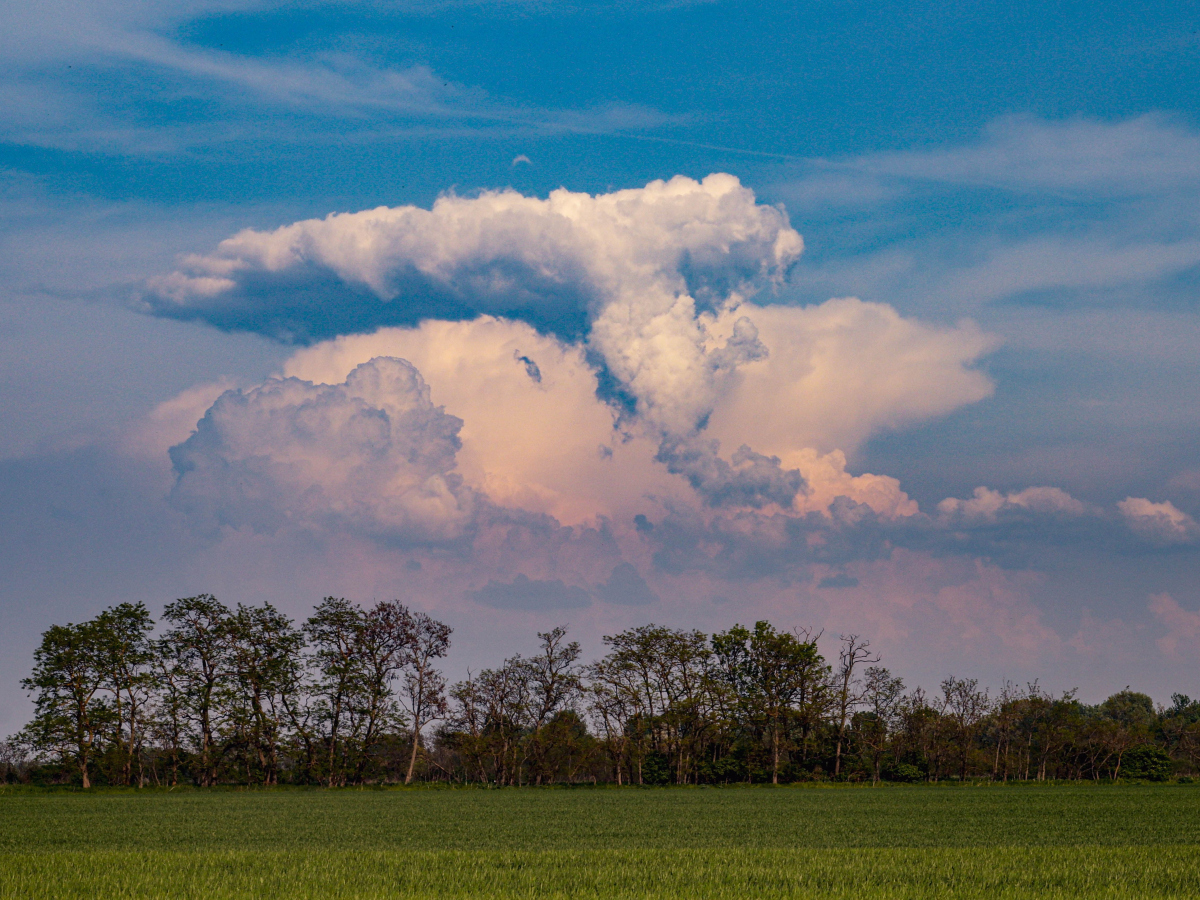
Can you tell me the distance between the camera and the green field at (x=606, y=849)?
746 inches

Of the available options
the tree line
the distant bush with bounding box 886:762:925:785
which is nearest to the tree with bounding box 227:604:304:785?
the tree line

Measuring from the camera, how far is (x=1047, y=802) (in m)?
52.0

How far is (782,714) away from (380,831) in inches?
2323

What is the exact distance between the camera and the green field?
18938 mm

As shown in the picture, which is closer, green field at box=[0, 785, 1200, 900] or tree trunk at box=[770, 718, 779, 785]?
green field at box=[0, 785, 1200, 900]

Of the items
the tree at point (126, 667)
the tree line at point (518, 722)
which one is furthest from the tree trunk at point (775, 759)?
the tree at point (126, 667)

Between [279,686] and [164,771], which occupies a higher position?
[279,686]

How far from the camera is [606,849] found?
2680 cm

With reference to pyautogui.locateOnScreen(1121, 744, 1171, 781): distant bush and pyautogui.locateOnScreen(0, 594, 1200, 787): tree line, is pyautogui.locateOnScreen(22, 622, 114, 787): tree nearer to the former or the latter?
pyautogui.locateOnScreen(0, 594, 1200, 787): tree line

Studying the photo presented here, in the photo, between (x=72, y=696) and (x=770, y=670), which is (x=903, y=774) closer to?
(x=770, y=670)

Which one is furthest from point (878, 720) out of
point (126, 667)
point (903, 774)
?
point (126, 667)

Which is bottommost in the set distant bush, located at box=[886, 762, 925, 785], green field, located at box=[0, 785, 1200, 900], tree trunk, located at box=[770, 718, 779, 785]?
distant bush, located at box=[886, 762, 925, 785]

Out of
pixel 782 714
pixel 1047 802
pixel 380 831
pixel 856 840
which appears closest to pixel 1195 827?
pixel 856 840

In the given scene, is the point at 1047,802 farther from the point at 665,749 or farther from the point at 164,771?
the point at 164,771
